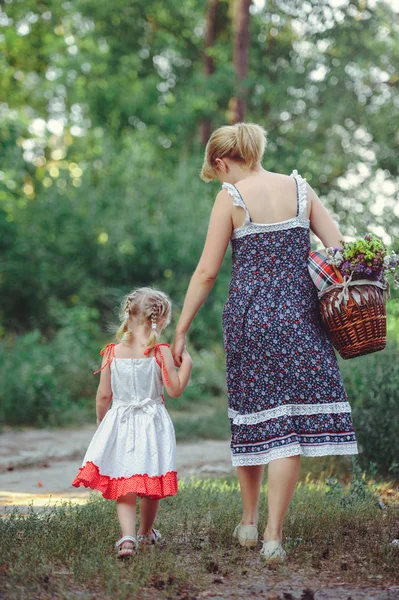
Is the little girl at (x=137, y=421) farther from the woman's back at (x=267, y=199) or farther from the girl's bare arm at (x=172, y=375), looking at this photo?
the woman's back at (x=267, y=199)

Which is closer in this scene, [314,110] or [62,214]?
[62,214]

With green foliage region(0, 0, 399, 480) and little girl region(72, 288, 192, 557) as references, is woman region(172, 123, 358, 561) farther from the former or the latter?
green foliage region(0, 0, 399, 480)

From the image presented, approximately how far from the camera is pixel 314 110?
1881cm

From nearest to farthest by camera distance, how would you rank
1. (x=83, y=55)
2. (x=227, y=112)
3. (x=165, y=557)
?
(x=165, y=557) → (x=227, y=112) → (x=83, y=55)

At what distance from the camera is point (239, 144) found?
168 inches

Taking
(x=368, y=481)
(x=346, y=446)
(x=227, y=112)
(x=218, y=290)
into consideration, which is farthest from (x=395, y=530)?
(x=227, y=112)

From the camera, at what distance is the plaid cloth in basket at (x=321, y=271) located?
161 inches

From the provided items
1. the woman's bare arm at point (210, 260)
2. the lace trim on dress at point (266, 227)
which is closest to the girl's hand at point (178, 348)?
the woman's bare arm at point (210, 260)

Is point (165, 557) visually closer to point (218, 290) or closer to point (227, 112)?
point (218, 290)

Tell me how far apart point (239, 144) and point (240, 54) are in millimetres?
13452

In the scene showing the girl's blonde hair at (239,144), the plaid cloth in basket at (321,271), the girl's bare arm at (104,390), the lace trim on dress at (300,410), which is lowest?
the lace trim on dress at (300,410)

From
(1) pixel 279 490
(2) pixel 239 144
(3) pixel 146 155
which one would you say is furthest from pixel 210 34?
(1) pixel 279 490

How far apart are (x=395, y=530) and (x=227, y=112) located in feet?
47.3

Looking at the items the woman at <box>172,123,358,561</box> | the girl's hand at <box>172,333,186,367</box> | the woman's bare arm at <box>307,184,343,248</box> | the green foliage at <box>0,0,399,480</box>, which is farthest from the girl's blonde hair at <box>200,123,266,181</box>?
the green foliage at <box>0,0,399,480</box>
